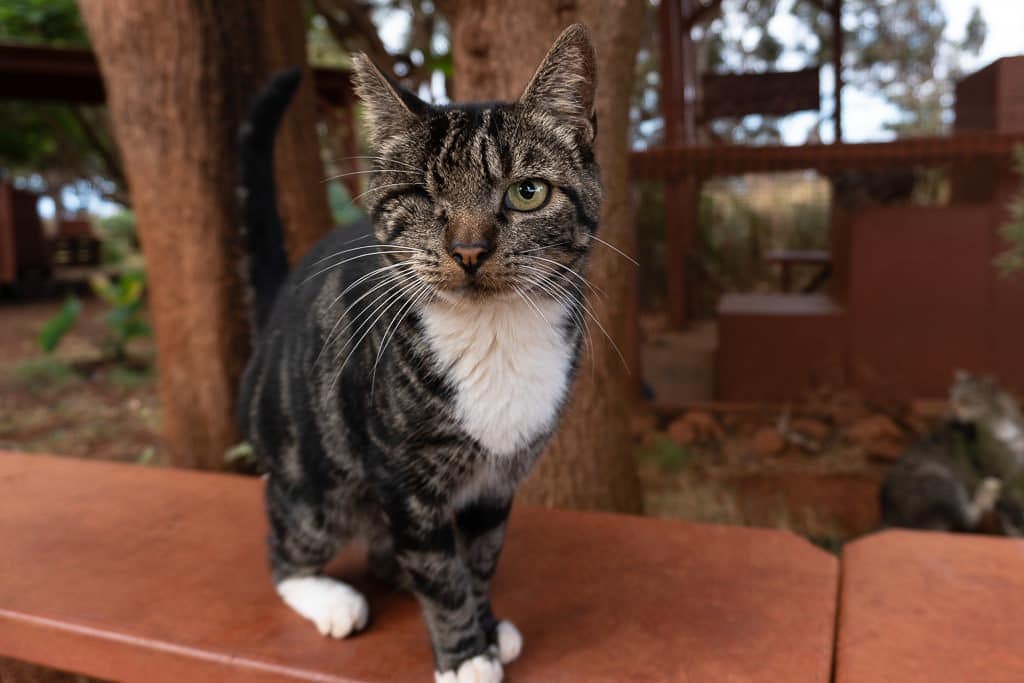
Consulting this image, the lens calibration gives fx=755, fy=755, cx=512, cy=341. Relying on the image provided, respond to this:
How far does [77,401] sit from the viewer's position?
174 inches

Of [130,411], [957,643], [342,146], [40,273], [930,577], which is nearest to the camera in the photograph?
[957,643]

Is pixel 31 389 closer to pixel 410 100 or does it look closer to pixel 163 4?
pixel 163 4

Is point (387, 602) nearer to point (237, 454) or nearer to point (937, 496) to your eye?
point (237, 454)

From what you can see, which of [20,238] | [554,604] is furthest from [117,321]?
[554,604]

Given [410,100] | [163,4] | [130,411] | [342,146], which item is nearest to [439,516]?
[410,100]

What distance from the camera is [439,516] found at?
1.07 metres

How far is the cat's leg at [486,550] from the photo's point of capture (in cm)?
117

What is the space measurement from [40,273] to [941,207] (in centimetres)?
797

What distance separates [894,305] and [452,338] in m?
3.19

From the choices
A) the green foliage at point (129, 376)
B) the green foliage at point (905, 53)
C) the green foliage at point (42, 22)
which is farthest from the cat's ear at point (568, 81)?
the green foliage at point (42, 22)

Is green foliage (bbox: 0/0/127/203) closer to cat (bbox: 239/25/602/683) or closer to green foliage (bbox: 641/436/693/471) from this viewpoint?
green foliage (bbox: 641/436/693/471)

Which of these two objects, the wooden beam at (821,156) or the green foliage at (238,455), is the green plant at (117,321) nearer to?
the green foliage at (238,455)

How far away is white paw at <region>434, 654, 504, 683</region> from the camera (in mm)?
1075

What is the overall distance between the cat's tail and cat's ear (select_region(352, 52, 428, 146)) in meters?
0.43
